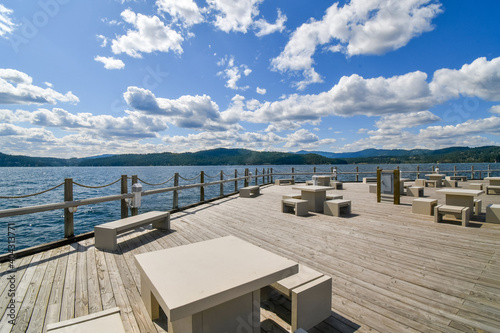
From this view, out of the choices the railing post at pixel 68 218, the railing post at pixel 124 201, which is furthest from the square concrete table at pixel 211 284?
the railing post at pixel 124 201

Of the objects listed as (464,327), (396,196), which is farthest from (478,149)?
(464,327)

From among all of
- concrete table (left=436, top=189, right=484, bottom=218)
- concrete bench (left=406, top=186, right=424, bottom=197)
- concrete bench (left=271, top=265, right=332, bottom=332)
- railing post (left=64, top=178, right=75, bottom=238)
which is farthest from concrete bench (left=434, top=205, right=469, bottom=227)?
railing post (left=64, top=178, right=75, bottom=238)

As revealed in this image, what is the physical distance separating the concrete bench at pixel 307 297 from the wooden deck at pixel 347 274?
0.37ft

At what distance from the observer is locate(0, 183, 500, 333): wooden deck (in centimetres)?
231

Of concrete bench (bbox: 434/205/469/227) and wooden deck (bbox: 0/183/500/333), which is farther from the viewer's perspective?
concrete bench (bbox: 434/205/469/227)

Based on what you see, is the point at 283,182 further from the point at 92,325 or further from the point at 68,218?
the point at 92,325

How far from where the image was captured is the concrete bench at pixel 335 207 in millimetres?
6754

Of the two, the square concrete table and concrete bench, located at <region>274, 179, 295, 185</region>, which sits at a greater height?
the square concrete table

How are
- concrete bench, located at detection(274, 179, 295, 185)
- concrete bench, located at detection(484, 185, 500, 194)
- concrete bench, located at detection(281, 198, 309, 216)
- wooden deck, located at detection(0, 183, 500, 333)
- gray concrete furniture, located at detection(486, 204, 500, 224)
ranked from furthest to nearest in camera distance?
concrete bench, located at detection(274, 179, 295, 185), concrete bench, located at detection(484, 185, 500, 194), concrete bench, located at detection(281, 198, 309, 216), gray concrete furniture, located at detection(486, 204, 500, 224), wooden deck, located at detection(0, 183, 500, 333)

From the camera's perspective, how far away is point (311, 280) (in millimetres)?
2297

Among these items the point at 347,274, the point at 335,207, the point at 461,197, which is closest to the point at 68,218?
the point at 347,274

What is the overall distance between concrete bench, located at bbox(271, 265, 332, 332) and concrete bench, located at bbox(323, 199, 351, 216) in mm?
4711

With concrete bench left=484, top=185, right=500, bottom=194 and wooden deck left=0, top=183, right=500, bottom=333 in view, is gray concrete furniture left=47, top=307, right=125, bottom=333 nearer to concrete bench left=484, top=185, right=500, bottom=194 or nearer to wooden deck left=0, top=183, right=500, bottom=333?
wooden deck left=0, top=183, right=500, bottom=333

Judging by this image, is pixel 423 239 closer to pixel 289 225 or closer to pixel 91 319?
pixel 289 225
